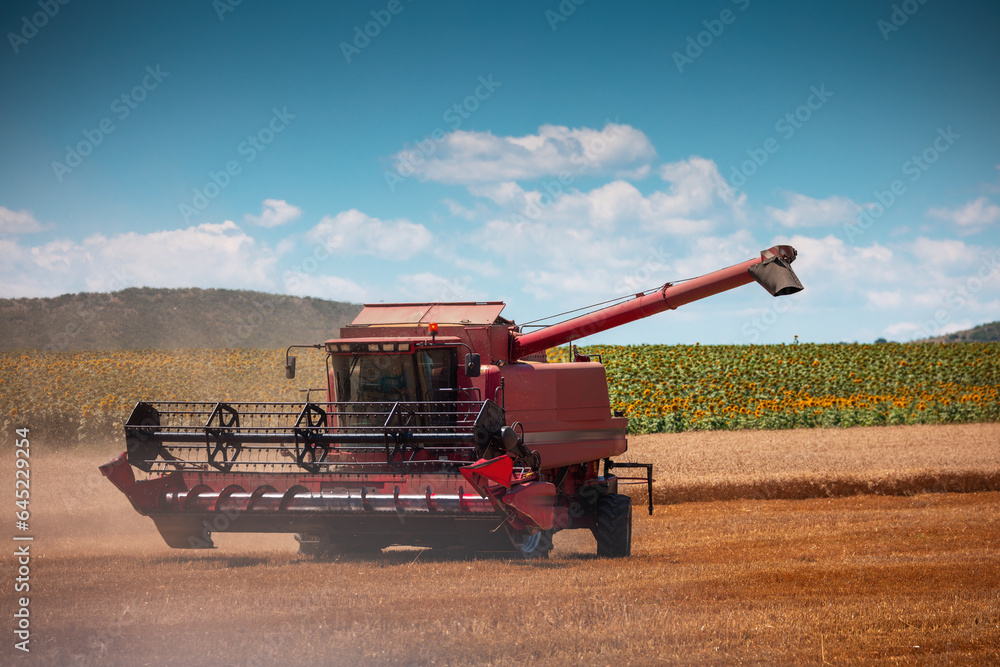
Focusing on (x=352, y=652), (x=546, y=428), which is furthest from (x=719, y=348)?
(x=352, y=652)

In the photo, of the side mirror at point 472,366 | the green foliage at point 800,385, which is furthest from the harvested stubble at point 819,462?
the side mirror at point 472,366

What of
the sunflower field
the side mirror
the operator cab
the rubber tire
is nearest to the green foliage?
the sunflower field

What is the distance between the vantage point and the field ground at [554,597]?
5051mm

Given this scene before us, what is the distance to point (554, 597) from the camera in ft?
20.7

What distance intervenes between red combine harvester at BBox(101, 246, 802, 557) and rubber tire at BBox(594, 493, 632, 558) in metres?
0.02

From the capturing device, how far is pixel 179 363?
3197 centimetres

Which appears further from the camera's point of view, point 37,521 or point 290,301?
point 290,301

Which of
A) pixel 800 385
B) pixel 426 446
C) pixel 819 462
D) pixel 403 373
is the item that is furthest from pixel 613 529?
pixel 800 385

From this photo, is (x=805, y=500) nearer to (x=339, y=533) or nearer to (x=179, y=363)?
(x=339, y=533)

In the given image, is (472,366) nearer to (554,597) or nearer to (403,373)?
(403,373)

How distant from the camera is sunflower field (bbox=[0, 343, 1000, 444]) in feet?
72.4

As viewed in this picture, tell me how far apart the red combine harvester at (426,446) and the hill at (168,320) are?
82.3 ft

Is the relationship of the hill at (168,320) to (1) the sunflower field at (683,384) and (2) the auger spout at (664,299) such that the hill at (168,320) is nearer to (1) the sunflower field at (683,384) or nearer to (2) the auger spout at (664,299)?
(1) the sunflower field at (683,384)

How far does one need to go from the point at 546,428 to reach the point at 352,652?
465 cm
